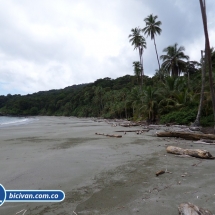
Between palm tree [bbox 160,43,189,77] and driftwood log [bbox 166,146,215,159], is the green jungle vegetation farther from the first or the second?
driftwood log [bbox 166,146,215,159]

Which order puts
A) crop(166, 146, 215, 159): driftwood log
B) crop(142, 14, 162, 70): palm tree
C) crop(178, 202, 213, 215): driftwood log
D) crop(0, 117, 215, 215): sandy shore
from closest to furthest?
crop(178, 202, 213, 215): driftwood log < crop(0, 117, 215, 215): sandy shore < crop(166, 146, 215, 159): driftwood log < crop(142, 14, 162, 70): palm tree

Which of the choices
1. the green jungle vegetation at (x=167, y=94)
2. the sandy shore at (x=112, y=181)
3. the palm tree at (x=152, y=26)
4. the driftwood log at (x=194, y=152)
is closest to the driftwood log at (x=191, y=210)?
the sandy shore at (x=112, y=181)

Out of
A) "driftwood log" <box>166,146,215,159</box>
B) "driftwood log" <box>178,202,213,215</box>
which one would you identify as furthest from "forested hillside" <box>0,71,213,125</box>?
"driftwood log" <box>178,202,213,215</box>

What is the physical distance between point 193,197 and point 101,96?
72.4 meters

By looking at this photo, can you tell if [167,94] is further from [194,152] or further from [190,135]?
[194,152]

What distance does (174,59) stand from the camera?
36.9 m

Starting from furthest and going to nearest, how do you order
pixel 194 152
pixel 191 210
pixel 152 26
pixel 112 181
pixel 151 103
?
pixel 152 26
pixel 151 103
pixel 194 152
pixel 112 181
pixel 191 210

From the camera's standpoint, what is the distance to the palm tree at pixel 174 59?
36.5 metres

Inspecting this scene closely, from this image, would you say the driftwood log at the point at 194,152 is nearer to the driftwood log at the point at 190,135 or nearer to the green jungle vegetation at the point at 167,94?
the driftwood log at the point at 190,135

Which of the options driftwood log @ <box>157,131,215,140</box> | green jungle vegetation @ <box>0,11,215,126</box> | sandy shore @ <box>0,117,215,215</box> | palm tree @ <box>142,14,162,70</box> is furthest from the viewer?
palm tree @ <box>142,14,162,70</box>

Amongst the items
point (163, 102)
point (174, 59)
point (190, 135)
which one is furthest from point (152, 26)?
point (190, 135)

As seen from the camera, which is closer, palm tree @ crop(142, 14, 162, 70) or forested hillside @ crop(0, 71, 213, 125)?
forested hillside @ crop(0, 71, 213, 125)

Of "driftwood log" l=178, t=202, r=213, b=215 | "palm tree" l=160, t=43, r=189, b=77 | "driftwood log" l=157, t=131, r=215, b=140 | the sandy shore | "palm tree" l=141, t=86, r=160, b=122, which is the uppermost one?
"palm tree" l=160, t=43, r=189, b=77

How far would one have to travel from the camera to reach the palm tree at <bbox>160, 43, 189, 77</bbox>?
36531 mm
